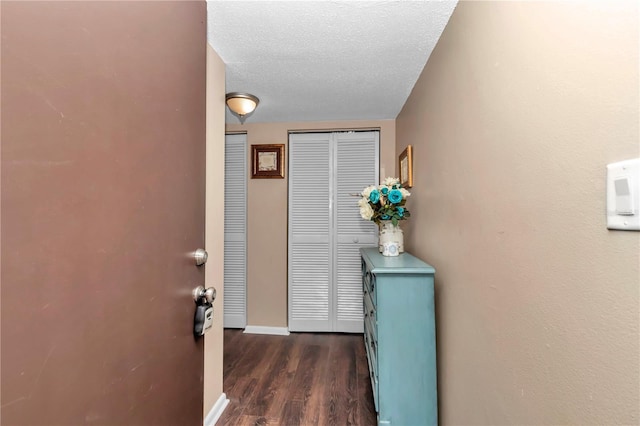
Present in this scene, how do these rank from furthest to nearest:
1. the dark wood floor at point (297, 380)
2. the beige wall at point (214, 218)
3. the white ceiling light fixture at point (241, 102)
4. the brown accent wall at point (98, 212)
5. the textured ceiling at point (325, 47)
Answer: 1. the white ceiling light fixture at point (241, 102)
2. the dark wood floor at point (297, 380)
3. the beige wall at point (214, 218)
4. the textured ceiling at point (325, 47)
5. the brown accent wall at point (98, 212)

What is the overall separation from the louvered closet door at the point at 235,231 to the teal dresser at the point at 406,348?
2.10 metres

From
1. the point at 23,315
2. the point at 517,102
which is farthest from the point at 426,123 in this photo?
the point at 23,315

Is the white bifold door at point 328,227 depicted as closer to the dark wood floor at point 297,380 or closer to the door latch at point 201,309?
the dark wood floor at point 297,380

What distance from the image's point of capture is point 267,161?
3.28 metres

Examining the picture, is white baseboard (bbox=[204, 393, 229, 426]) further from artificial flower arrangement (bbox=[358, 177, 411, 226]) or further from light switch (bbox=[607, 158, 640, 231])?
light switch (bbox=[607, 158, 640, 231])

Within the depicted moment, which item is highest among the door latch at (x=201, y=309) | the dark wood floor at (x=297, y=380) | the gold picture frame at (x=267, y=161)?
the gold picture frame at (x=267, y=161)

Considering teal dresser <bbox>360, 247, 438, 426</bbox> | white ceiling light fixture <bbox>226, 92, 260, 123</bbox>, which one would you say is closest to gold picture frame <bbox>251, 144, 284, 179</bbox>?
white ceiling light fixture <bbox>226, 92, 260, 123</bbox>

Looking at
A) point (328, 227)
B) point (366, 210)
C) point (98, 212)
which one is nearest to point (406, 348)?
point (366, 210)

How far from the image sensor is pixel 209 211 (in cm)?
177

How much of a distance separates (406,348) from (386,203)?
2.93 feet

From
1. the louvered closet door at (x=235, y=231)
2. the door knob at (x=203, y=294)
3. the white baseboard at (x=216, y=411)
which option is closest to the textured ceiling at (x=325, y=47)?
the louvered closet door at (x=235, y=231)

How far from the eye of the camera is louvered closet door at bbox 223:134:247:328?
331 centimetres

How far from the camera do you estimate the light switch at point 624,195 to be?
55 centimetres

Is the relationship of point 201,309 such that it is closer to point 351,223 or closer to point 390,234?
point 390,234
